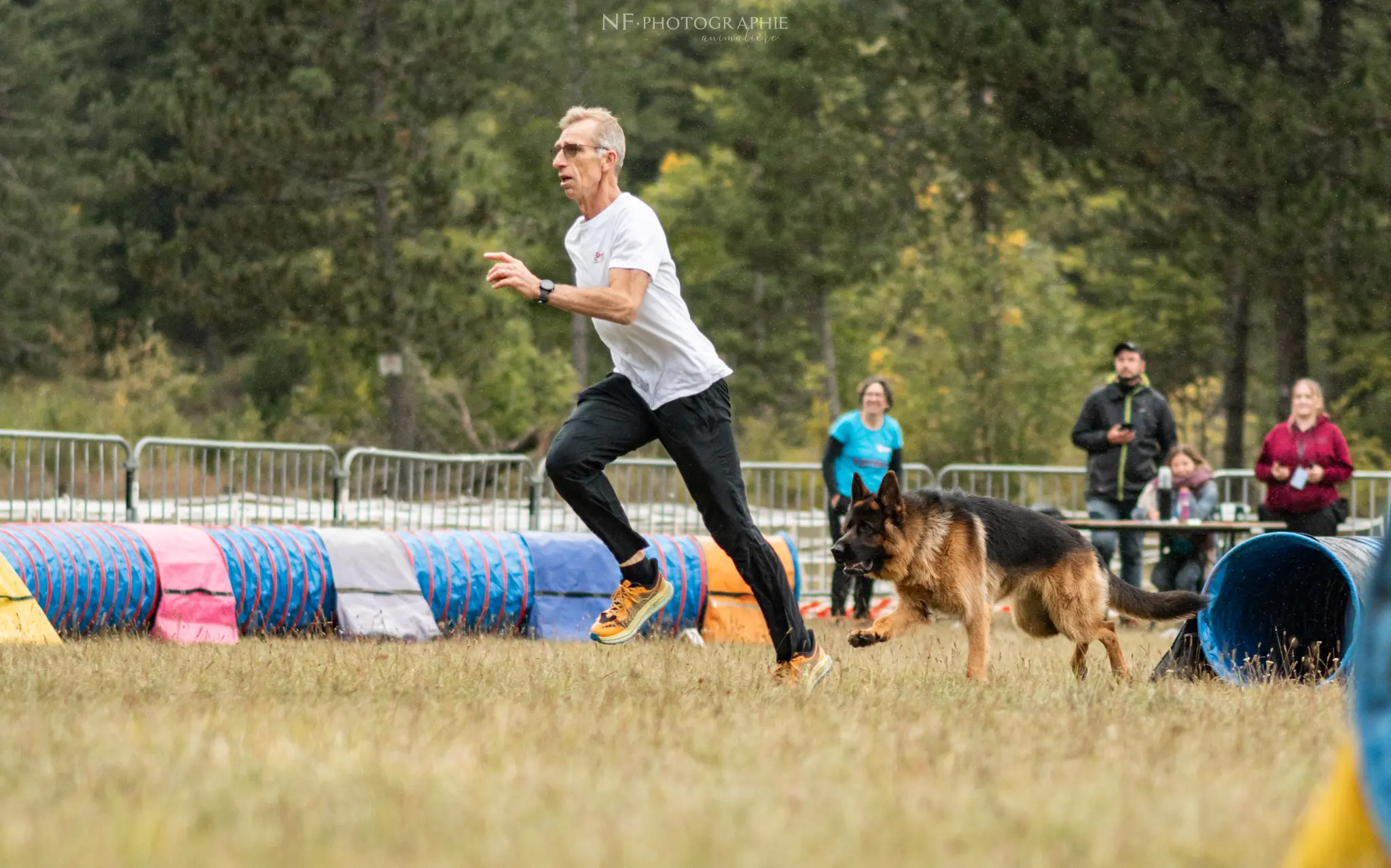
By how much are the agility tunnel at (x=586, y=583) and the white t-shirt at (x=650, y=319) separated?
463 cm

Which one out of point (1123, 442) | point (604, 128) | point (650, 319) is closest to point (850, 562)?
point (650, 319)

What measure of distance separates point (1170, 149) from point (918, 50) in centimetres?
377

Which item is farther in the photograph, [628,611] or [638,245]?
[628,611]

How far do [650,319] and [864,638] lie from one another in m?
2.03

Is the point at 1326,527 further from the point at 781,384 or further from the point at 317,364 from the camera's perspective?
the point at 781,384

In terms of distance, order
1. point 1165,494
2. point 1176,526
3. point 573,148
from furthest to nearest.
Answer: point 1165,494, point 1176,526, point 573,148

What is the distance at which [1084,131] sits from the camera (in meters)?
22.3

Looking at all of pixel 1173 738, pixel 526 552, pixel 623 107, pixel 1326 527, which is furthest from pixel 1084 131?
pixel 1173 738

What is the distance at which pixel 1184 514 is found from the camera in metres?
13.7

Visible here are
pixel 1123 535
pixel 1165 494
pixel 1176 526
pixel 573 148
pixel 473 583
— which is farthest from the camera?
pixel 1165 494

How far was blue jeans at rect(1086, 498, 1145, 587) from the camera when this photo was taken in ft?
42.2

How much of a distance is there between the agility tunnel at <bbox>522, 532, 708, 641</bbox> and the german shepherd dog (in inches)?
119

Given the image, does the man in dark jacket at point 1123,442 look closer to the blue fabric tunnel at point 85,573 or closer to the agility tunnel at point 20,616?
the blue fabric tunnel at point 85,573

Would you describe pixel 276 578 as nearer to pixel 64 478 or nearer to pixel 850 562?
pixel 850 562
